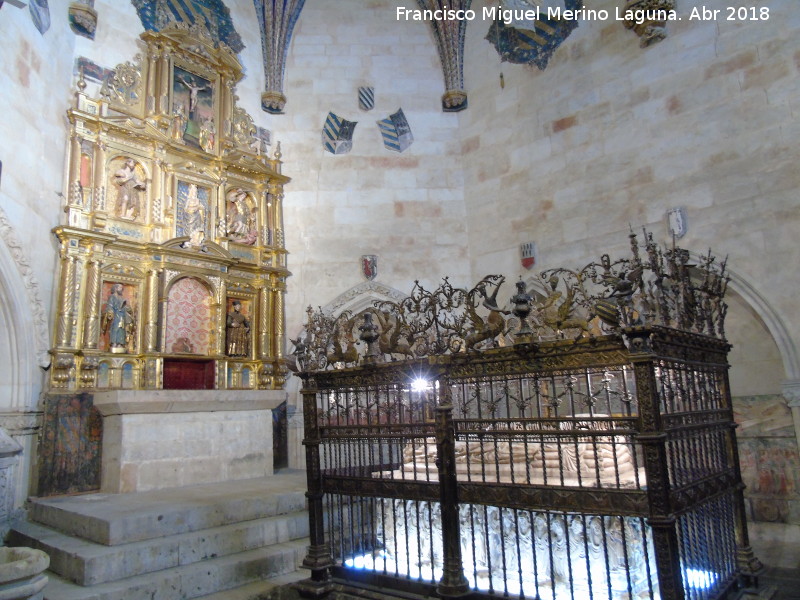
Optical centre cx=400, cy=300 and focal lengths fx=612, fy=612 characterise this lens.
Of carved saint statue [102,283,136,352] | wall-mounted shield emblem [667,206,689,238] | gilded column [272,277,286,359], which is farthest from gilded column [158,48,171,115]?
wall-mounted shield emblem [667,206,689,238]

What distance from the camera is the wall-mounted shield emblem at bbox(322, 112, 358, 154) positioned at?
37.4 ft

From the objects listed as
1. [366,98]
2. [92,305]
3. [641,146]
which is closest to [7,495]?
[92,305]

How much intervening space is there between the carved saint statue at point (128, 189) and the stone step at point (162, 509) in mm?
4224

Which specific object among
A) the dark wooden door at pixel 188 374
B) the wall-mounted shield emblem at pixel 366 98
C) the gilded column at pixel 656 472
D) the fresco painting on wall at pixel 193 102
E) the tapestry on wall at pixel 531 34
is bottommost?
the gilded column at pixel 656 472

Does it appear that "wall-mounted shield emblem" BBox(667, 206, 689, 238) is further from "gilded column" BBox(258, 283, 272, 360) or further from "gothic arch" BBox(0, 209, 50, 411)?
"gothic arch" BBox(0, 209, 50, 411)

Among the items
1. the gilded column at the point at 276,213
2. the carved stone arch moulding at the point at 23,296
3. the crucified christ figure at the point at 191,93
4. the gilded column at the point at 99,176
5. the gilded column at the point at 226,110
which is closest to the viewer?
the carved stone arch moulding at the point at 23,296

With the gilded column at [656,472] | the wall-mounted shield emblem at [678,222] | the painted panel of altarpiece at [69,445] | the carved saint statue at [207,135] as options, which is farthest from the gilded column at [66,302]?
the wall-mounted shield emblem at [678,222]

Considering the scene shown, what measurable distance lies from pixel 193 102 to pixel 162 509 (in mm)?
7267

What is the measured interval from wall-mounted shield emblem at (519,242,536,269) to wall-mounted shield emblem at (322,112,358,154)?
380 centimetres

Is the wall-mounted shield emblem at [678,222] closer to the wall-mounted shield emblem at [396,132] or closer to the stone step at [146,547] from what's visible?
the wall-mounted shield emblem at [396,132]

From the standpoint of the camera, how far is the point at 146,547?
5.23 meters

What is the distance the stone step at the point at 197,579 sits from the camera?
185 inches

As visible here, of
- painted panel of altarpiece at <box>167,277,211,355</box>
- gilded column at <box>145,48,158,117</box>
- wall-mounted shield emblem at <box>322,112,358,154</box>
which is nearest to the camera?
painted panel of altarpiece at <box>167,277,211,355</box>

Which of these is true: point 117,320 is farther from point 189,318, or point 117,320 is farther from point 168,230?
point 168,230
